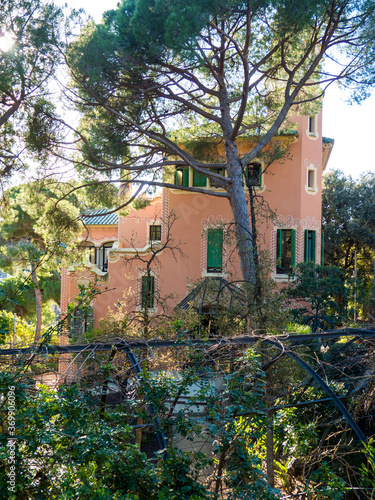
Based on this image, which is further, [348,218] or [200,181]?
[348,218]

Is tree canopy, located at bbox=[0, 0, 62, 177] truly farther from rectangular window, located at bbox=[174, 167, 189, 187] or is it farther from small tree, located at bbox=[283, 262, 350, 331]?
small tree, located at bbox=[283, 262, 350, 331]

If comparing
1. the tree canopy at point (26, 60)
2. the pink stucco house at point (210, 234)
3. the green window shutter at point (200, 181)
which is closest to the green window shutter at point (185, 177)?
the pink stucco house at point (210, 234)

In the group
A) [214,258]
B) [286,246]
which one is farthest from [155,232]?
[286,246]

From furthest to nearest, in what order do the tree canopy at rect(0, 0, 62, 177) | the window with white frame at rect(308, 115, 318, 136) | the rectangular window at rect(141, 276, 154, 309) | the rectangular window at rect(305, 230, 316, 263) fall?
the window with white frame at rect(308, 115, 318, 136) → the rectangular window at rect(305, 230, 316, 263) → the tree canopy at rect(0, 0, 62, 177) → the rectangular window at rect(141, 276, 154, 309)

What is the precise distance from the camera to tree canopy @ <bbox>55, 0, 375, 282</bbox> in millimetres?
10984

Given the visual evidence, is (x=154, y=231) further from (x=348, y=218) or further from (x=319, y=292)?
(x=319, y=292)

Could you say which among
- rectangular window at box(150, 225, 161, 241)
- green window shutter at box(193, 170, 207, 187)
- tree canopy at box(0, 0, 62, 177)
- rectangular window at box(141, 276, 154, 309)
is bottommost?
rectangular window at box(141, 276, 154, 309)

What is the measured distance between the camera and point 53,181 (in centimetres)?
1448

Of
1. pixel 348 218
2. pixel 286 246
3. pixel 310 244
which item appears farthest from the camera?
pixel 348 218

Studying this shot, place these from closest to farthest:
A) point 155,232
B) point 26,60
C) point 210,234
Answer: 1. point 26,60
2. point 210,234
3. point 155,232

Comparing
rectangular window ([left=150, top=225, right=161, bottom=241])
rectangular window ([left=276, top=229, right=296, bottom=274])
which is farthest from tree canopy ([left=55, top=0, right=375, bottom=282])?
rectangular window ([left=150, top=225, right=161, bottom=241])

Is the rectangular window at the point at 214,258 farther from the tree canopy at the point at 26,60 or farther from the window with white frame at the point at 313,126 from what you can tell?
the tree canopy at the point at 26,60

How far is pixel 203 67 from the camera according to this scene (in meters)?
13.4

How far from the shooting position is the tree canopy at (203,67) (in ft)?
36.0
